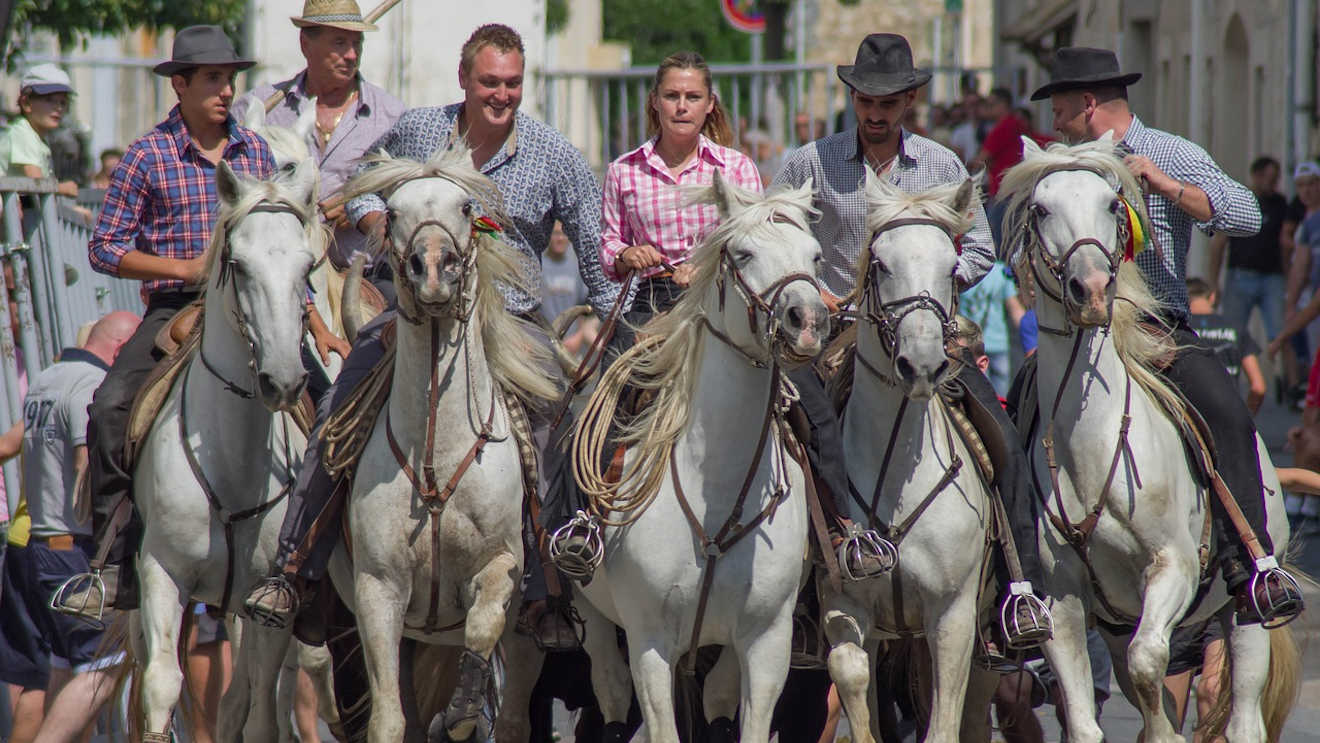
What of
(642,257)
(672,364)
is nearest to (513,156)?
(642,257)

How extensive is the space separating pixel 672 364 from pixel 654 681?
101 cm

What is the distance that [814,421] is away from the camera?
623cm

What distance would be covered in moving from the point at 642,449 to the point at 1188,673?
3.21 m

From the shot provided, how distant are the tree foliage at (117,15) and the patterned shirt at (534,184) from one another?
36.0 ft

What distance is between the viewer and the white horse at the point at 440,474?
235 inches

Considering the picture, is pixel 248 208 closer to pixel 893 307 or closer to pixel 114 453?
pixel 114 453

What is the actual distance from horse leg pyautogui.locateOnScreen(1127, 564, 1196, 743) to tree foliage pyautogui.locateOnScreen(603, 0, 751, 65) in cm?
4486

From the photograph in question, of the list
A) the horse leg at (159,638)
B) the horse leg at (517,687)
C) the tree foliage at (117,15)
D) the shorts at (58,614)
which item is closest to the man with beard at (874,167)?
the horse leg at (517,687)

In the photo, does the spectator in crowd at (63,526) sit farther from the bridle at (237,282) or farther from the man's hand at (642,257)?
the man's hand at (642,257)

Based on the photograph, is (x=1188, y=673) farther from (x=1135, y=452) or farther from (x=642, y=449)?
(x=642, y=449)

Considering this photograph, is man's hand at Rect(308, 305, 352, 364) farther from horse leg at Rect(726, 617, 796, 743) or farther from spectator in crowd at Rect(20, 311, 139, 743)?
horse leg at Rect(726, 617, 796, 743)

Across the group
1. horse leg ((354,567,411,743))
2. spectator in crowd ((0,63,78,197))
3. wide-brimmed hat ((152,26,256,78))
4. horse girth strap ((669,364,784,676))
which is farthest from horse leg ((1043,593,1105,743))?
spectator in crowd ((0,63,78,197))

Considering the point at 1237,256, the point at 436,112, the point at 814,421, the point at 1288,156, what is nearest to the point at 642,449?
the point at 814,421

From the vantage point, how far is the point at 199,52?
23.3 feet
